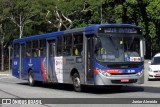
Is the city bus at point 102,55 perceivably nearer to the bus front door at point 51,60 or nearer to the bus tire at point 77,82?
the bus tire at point 77,82

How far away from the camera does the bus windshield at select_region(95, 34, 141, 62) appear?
18.4m

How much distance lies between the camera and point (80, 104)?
14.8 metres

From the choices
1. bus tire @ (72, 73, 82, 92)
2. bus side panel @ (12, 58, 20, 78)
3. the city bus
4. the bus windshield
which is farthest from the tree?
the bus windshield

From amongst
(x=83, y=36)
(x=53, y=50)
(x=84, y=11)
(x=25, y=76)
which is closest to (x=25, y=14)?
(x=84, y=11)

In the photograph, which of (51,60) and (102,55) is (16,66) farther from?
(102,55)

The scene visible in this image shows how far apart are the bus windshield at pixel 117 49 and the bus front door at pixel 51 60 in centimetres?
472

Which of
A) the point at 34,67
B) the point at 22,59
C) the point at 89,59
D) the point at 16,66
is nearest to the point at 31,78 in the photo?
the point at 34,67

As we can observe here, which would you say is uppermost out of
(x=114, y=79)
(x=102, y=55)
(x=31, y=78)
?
(x=102, y=55)

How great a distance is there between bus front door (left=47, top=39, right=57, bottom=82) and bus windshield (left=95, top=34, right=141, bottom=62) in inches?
186

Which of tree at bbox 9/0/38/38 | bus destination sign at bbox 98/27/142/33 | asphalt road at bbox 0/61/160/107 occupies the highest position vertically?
tree at bbox 9/0/38/38

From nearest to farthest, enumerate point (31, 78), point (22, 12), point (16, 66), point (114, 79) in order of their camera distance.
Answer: point (114, 79), point (31, 78), point (16, 66), point (22, 12)

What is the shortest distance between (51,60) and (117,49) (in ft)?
18.2

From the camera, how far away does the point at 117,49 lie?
1847cm

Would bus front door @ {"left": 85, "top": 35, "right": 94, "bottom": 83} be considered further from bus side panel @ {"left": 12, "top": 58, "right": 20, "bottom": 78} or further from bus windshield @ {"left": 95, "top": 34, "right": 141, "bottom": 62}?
bus side panel @ {"left": 12, "top": 58, "right": 20, "bottom": 78}
